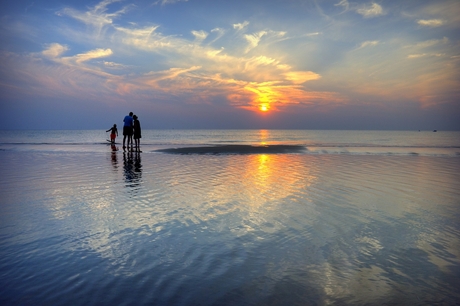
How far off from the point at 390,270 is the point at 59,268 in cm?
480

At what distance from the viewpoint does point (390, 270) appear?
4512 millimetres

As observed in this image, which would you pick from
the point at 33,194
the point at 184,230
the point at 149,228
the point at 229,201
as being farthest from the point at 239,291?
the point at 33,194

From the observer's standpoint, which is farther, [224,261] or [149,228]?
[149,228]

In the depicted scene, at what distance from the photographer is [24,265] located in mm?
4578

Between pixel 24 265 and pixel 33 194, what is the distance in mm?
6026

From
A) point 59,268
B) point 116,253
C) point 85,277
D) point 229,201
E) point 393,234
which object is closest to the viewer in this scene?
point 85,277

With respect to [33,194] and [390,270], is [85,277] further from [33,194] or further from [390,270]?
[33,194]

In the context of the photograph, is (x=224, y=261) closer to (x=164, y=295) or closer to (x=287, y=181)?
(x=164, y=295)

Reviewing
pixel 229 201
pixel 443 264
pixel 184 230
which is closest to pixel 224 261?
pixel 184 230

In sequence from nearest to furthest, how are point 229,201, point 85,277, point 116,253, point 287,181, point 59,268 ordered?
point 85,277, point 59,268, point 116,253, point 229,201, point 287,181

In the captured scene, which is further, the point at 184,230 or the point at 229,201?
the point at 229,201

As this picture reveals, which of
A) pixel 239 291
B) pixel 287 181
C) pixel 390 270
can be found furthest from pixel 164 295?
pixel 287 181

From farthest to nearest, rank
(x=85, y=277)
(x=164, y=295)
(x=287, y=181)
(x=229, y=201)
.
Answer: (x=287, y=181), (x=229, y=201), (x=85, y=277), (x=164, y=295)

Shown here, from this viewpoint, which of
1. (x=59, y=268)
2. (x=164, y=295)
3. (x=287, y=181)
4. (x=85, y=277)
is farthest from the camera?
(x=287, y=181)
